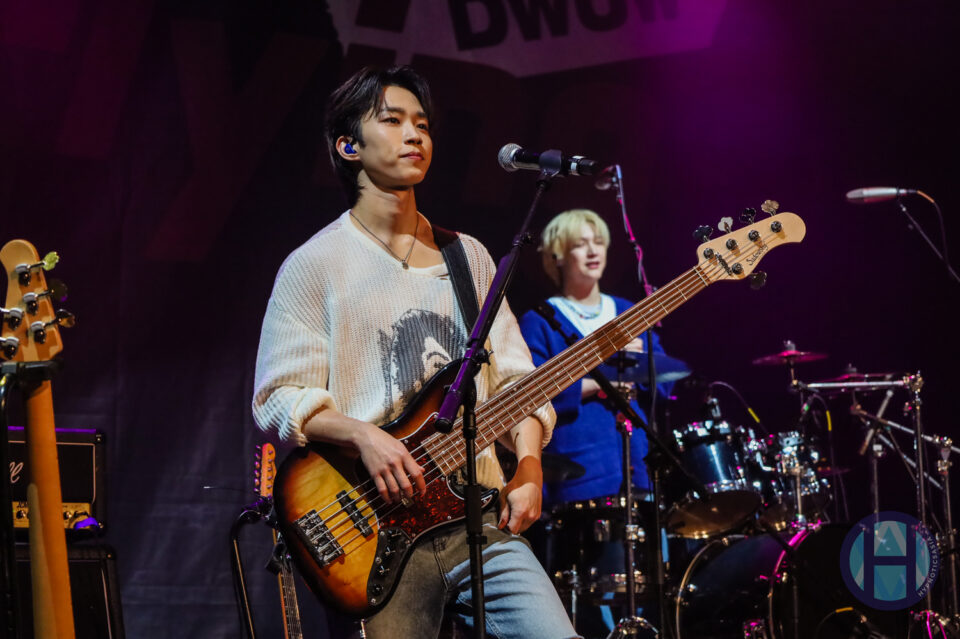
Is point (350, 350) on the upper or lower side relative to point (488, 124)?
lower

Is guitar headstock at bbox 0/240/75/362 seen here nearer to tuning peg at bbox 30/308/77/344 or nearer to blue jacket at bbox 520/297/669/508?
tuning peg at bbox 30/308/77/344

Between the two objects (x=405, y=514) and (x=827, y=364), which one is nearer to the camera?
(x=405, y=514)

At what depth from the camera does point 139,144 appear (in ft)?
17.2

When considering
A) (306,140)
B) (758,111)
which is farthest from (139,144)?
(758,111)

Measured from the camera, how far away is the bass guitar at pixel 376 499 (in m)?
2.67

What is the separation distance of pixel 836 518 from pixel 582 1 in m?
4.01

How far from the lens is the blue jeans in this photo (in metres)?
2.63

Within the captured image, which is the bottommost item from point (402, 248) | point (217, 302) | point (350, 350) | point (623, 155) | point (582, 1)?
point (350, 350)

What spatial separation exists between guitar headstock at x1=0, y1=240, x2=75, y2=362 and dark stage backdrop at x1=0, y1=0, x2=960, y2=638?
2203 mm

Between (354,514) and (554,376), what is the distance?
760mm

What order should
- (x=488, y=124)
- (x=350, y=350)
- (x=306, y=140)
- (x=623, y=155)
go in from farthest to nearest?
(x=623, y=155) < (x=488, y=124) < (x=306, y=140) < (x=350, y=350)

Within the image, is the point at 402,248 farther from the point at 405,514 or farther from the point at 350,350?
the point at 405,514

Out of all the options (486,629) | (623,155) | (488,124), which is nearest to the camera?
(486,629)

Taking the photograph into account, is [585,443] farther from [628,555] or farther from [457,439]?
[457,439]
